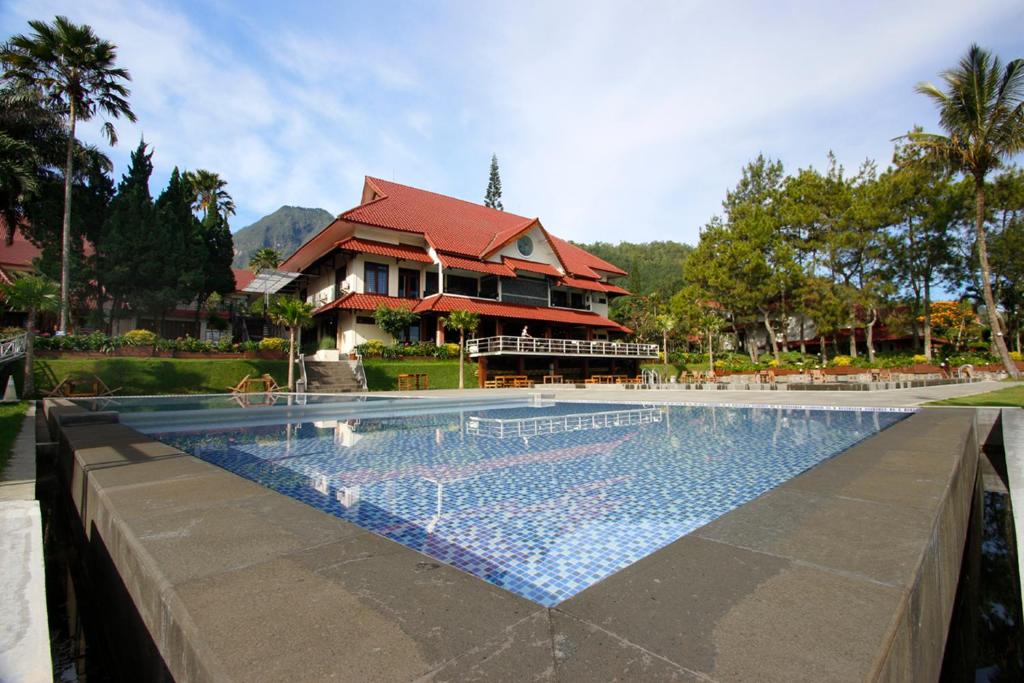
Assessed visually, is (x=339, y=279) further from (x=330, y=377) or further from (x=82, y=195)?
(x=82, y=195)

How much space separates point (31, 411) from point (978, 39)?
89.6 feet

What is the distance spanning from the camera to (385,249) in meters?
26.1

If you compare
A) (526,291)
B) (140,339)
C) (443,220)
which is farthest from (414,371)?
(443,220)

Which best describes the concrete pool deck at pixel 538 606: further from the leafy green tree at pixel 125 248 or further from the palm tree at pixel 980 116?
the leafy green tree at pixel 125 248

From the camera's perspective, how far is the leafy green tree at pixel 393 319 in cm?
2505

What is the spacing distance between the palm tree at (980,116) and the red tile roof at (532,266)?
1956 centimetres

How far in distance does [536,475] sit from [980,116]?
18327 mm

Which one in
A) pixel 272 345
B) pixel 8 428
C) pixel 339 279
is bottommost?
Answer: pixel 8 428

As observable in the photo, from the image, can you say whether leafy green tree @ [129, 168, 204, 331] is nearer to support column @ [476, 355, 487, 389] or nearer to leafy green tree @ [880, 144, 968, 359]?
support column @ [476, 355, 487, 389]

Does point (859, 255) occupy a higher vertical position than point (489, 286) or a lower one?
higher

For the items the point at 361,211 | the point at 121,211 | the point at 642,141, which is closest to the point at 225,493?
the point at 642,141

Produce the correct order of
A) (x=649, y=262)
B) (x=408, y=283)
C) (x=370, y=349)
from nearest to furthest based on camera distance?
(x=370, y=349)
(x=408, y=283)
(x=649, y=262)

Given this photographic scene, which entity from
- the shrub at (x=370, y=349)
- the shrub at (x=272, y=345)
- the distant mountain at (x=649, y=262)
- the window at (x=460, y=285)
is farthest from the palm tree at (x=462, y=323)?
the distant mountain at (x=649, y=262)

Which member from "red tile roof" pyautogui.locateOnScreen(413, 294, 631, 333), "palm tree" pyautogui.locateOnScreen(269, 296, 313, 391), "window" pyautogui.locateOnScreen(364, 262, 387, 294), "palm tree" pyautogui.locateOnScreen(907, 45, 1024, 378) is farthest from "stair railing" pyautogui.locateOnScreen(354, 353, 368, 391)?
"palm tree" pyautogui.locateOnScreen(907, 45, 1024, 378)
